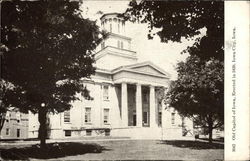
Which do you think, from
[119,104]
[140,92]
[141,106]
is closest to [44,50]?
[119,104]

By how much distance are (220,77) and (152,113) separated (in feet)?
45.3

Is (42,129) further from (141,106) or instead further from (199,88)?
(141,106)

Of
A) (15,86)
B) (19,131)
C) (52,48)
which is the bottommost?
(19,131)

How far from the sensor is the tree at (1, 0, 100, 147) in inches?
369

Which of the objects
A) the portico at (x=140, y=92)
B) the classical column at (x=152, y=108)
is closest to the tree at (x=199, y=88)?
the portico at (x=140, y=92)

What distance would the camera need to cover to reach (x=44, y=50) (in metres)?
9.94

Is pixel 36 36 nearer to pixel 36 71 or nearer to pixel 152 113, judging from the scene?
pixel 36 71

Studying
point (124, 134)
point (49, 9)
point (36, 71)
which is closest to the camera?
point (49, 9)

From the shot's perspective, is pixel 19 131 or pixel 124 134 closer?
pixel 124 134

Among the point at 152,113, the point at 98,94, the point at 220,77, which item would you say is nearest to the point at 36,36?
the point at 220,77

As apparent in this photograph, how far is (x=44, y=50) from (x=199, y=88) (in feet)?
28.7

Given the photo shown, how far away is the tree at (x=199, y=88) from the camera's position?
1517cm

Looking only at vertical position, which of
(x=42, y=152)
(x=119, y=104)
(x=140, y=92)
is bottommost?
(x=42, y=152)

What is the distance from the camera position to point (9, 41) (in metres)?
9.60
